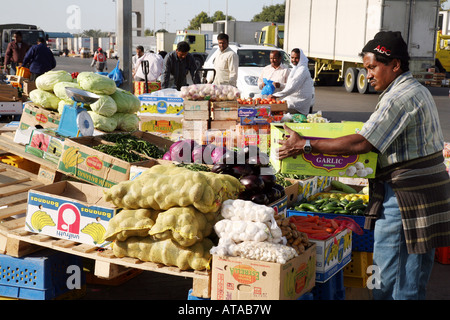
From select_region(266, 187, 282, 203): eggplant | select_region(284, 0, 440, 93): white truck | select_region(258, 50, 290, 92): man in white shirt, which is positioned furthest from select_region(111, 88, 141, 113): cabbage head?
select_region(284, 0, 440, 93): white truck

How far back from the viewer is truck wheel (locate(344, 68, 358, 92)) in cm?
2488

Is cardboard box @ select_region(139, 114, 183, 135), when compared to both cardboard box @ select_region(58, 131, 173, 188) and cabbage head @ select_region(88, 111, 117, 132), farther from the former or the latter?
cardboard box @ select_region(58, 131, 173, 188)

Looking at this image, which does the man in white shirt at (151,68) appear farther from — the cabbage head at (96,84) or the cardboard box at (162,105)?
the cabbage head at (96,84)

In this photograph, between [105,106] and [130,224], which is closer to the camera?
[130,224]

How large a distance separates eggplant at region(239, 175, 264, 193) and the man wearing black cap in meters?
0.81

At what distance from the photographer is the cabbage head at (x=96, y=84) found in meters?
6.79

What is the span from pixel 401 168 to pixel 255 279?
1.10m

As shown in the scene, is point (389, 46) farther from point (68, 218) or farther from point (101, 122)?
point (101, 122)

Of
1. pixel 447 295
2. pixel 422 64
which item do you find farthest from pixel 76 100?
pixel 422 64

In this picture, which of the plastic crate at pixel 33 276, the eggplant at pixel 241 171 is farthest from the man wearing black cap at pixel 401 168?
the plastic crate at pixel 33 276

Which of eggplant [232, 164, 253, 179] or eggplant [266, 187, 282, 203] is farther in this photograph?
eggplant [232, 164, 253, 179]

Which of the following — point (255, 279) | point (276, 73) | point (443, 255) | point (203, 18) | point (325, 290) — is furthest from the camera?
point (203, 18)

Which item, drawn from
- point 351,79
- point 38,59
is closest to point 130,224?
point 38,59

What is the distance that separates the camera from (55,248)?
4324 millimetres
